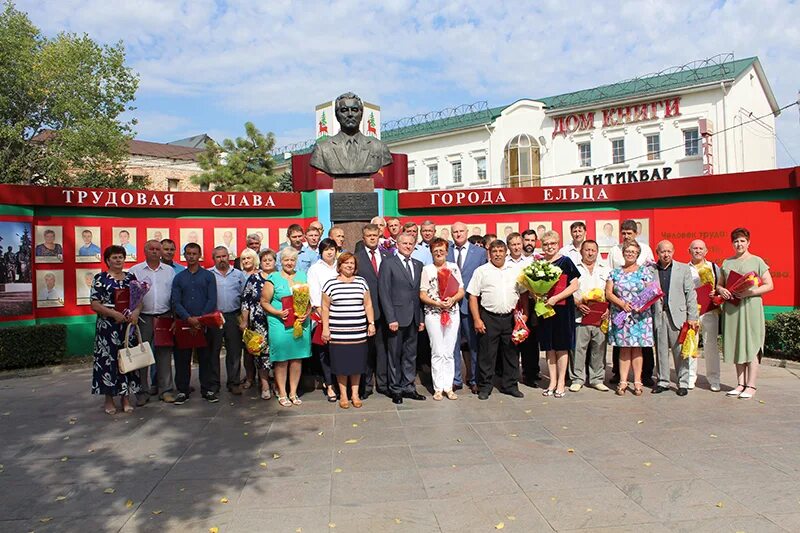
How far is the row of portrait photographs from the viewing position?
9.05m

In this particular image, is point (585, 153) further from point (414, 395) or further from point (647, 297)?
point (414, 395)

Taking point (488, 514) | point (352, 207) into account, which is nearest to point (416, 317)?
point (352, 207)

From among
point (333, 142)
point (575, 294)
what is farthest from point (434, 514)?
point (333, 142)

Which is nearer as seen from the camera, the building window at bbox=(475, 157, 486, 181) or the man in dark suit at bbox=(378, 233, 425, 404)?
the man in dark suit at bbox=(378, 233, 425, 404)

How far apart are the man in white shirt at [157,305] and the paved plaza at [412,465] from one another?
370 millimetres

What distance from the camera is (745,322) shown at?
617 centimetres

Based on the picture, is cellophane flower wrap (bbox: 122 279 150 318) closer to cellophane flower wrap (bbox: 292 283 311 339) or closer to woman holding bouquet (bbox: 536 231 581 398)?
cellophane flower wrap (bbox: 292 283 311 339)

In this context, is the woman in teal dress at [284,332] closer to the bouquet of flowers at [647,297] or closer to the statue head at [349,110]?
the statue head at [349,110]

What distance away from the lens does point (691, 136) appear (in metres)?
25.9

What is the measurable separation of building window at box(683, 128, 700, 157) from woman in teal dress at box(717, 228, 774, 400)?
21867 millimetres

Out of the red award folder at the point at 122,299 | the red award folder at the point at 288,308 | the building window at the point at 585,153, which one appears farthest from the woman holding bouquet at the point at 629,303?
the building window at the point at 585,153

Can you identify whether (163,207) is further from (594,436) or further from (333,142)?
(594,436)

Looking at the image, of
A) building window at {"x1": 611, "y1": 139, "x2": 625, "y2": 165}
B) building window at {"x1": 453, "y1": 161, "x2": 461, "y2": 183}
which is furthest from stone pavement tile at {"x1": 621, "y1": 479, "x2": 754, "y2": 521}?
building window at {"x1": 453, "y1": 161, "x2": 461, "y2": 183}

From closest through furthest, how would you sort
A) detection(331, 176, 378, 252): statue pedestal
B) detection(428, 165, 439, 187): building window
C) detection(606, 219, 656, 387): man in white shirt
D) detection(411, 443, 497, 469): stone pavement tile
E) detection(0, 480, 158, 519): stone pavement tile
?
detection(0, 480, 158, 519): stone pavement tile
detection(411, 443, 497, 469): stone pavement tile
detection(606, 219, 656, 387): man in white shirt
detection(331, 176, 378, 252): statue pedestal
detection(428, 165, 439, 187): building window
